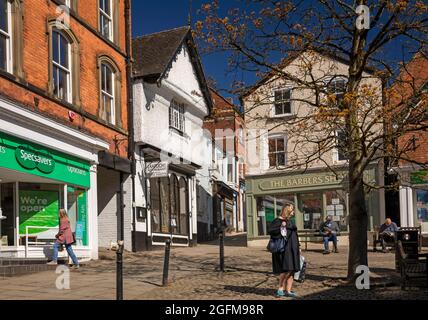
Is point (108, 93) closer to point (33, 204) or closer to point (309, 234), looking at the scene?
point (33, 204)

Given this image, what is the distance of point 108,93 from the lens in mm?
20219

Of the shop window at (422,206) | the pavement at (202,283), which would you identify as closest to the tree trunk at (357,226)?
the pavement at (202,283)

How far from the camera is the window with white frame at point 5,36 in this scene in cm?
1436

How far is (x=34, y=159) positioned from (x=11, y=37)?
3.11 metres

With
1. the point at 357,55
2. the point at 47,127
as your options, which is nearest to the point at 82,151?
the point at 47,127

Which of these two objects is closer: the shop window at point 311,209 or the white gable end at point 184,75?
the white gable end at point 184,75

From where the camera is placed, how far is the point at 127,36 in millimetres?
21641

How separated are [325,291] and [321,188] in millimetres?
15906

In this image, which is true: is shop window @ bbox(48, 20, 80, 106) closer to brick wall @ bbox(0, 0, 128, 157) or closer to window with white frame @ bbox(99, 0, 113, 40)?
brick wall @ bbox(0, 0, 128, 157)

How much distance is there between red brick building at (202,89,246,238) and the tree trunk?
78.3ft

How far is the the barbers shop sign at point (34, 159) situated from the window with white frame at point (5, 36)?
2.04 m

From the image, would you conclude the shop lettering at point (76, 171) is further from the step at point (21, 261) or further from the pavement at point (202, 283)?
the step at point (21, 261)

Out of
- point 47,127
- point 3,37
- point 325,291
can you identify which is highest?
point 3,37
